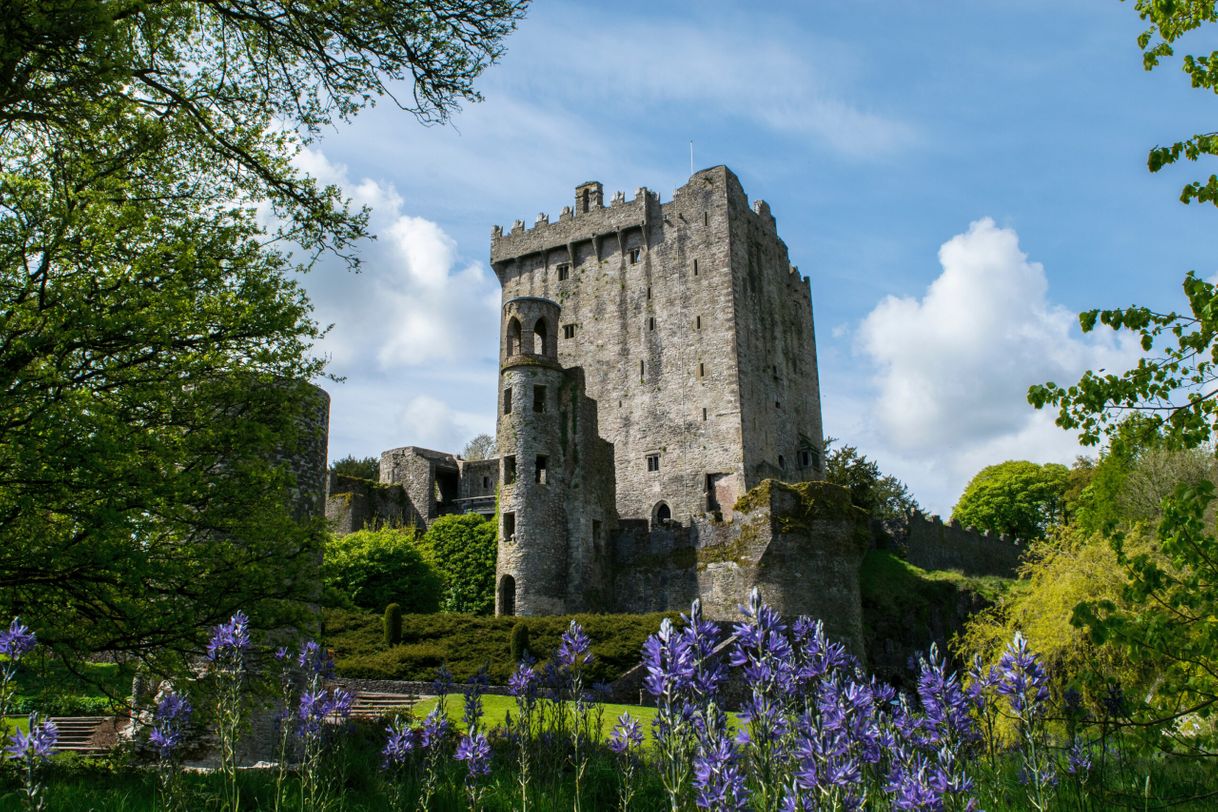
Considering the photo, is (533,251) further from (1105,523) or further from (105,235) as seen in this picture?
(1105,523)

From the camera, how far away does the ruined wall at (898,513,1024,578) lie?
1818 inches

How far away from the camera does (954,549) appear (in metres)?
49.3

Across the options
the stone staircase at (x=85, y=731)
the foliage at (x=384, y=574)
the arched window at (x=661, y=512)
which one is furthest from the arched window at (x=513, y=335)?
the stone staircase at (x=85, y=731)

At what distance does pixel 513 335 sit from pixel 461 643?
1598cm

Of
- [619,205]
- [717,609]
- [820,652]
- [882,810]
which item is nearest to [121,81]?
[820,652]

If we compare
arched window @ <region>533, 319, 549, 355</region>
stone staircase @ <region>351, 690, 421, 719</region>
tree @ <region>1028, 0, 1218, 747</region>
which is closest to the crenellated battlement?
arched window @ <region>533, 319, 549, 355</region>

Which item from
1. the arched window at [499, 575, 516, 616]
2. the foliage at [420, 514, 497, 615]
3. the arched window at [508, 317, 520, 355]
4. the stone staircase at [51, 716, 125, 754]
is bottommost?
the stone staircase at [51, 716, 125, 754]

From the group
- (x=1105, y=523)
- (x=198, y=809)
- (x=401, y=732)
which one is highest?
(x=1105, y=523)

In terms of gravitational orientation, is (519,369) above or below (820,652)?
above

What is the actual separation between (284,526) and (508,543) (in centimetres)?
2514

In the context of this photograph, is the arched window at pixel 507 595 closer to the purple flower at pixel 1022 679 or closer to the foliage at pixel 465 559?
the foliage at pixel 465 559

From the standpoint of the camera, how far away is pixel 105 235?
35.3ft

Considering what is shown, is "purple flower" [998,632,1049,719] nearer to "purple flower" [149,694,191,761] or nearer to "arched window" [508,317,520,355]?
"purple flower" [149,694,191,761]

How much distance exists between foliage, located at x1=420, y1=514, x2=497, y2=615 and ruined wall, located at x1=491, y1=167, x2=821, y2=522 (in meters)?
8.92
